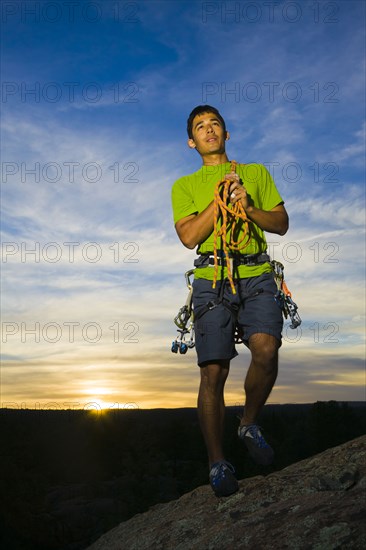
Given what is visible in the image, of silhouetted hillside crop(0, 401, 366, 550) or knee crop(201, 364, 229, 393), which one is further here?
silhouetted hillside crop(0, 401, 366, 550)

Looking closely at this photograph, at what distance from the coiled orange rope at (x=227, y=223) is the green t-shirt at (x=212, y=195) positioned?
8 cm

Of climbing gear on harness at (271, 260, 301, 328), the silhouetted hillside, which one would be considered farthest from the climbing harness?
the silhouetted hillside

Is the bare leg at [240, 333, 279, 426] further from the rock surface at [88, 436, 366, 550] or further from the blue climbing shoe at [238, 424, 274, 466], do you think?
the rock surface at [88, 436, 366, 550]

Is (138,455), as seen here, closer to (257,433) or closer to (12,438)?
(12,438)

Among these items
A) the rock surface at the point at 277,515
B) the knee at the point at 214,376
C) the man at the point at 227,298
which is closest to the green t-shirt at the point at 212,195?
the man at the point at 227,298

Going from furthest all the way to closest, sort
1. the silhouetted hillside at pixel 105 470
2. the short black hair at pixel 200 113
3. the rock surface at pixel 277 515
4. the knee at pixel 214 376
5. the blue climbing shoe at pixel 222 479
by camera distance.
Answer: the silhouetted hillside at pixel 105 470 → the short black hair at pixel 200 113 → the knee at pixel 214 376 → the blue climbing shoe at pixel 222 479 → the rock surface at pixel 277 515

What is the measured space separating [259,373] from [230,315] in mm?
557

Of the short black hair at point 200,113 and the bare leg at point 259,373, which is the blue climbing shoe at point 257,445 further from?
the short black hair at point 200,113

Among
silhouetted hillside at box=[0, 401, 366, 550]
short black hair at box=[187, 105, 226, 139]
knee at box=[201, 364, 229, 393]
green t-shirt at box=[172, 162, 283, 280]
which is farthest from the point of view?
silhouetted hillside at box=[0, 401, 366, 550]

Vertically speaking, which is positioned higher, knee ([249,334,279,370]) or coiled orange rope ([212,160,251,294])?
coiled orange rope ([212,160,251,294])

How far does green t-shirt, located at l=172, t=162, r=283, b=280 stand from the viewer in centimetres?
548

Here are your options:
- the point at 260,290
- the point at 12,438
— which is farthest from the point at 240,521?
the point at 12,438

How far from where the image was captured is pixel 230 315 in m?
5.38

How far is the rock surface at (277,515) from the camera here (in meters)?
4.07
